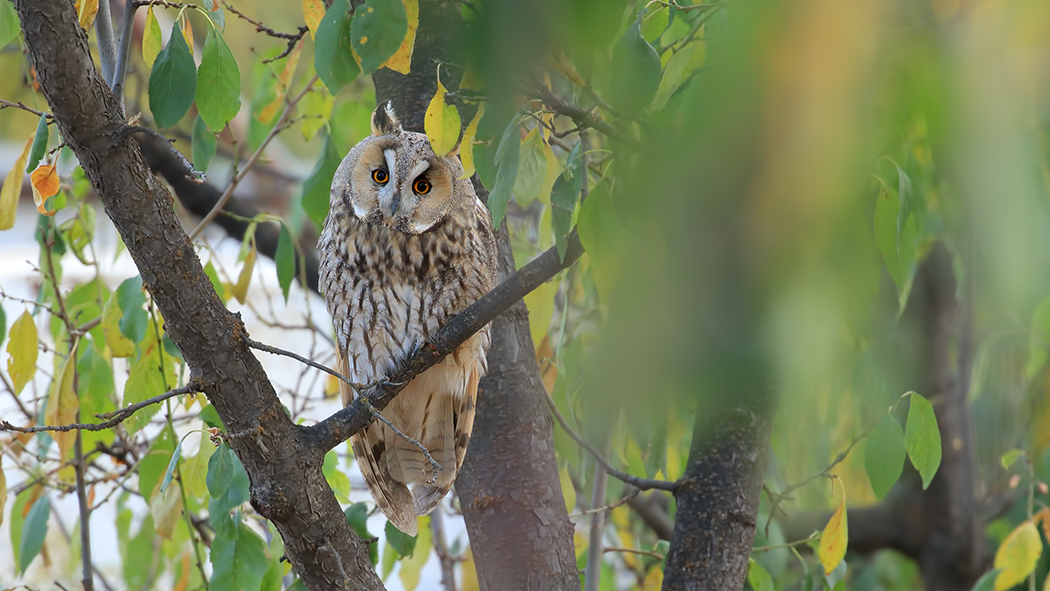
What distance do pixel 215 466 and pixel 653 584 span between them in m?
0.96

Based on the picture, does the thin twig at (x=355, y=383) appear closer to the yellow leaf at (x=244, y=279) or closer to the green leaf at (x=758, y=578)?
the yellow leaf at (x=244, y=279)

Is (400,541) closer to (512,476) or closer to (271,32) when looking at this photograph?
(512,476)

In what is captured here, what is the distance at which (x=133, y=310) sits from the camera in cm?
135

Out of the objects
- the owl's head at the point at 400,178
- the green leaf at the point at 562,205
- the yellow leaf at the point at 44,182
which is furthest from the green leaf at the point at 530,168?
the owl's head at the point at 400,178

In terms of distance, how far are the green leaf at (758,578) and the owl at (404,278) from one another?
1.76 feet

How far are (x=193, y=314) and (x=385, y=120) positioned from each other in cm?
71

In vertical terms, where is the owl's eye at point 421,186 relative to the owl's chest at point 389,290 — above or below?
above

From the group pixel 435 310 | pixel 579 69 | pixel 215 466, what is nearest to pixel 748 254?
pixel 579 69

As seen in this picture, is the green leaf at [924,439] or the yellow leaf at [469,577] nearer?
the green leaf at [924,439]

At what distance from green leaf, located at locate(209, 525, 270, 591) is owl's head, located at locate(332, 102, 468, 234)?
58 centimetres

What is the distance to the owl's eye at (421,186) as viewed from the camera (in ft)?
5.35

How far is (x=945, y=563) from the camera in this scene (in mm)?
2709

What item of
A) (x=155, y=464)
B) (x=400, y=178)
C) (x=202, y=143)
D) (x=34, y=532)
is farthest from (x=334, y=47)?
(x=34, y=532)

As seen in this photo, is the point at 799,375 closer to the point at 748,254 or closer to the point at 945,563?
the point at 748,254
